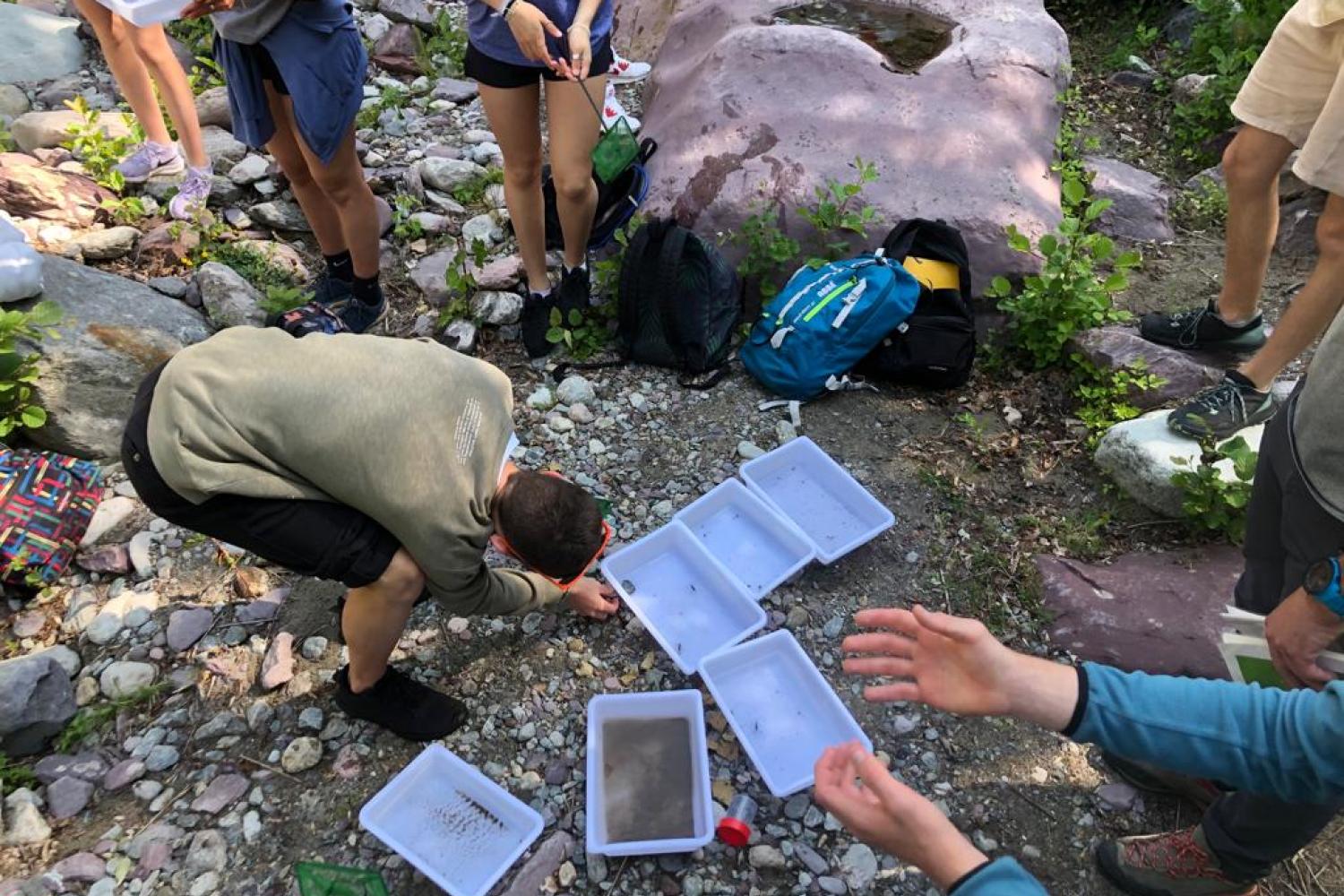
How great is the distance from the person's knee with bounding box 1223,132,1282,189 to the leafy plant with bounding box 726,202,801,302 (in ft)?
5.41

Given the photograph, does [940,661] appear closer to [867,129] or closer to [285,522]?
[285,522]

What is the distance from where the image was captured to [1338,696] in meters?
1.27

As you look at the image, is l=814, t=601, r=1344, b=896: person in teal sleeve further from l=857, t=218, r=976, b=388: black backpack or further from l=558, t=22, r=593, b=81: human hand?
l=558, t=22, r=593, b=81: human hand

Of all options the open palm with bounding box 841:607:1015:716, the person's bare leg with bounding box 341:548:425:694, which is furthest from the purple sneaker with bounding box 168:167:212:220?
the open palm with bounding box 841:607:1015:716

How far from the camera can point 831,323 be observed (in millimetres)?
3490

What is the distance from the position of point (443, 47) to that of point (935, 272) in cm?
412

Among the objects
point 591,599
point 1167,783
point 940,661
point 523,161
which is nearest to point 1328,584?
point 940,661

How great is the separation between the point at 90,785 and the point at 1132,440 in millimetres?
3558

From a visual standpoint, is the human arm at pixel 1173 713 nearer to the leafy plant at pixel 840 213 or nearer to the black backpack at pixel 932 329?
the black backpack at pixel 932 329

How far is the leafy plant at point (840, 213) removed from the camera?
12.3 ft

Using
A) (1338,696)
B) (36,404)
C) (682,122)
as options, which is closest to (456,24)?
(682,122)

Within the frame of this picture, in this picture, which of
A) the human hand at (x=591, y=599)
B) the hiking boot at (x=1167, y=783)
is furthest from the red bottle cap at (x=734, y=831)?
the hiking boot at (x=1167, y=783)

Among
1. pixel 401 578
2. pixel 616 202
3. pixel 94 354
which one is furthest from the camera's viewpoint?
pixel 616 202

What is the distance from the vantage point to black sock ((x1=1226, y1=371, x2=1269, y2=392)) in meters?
3.04
